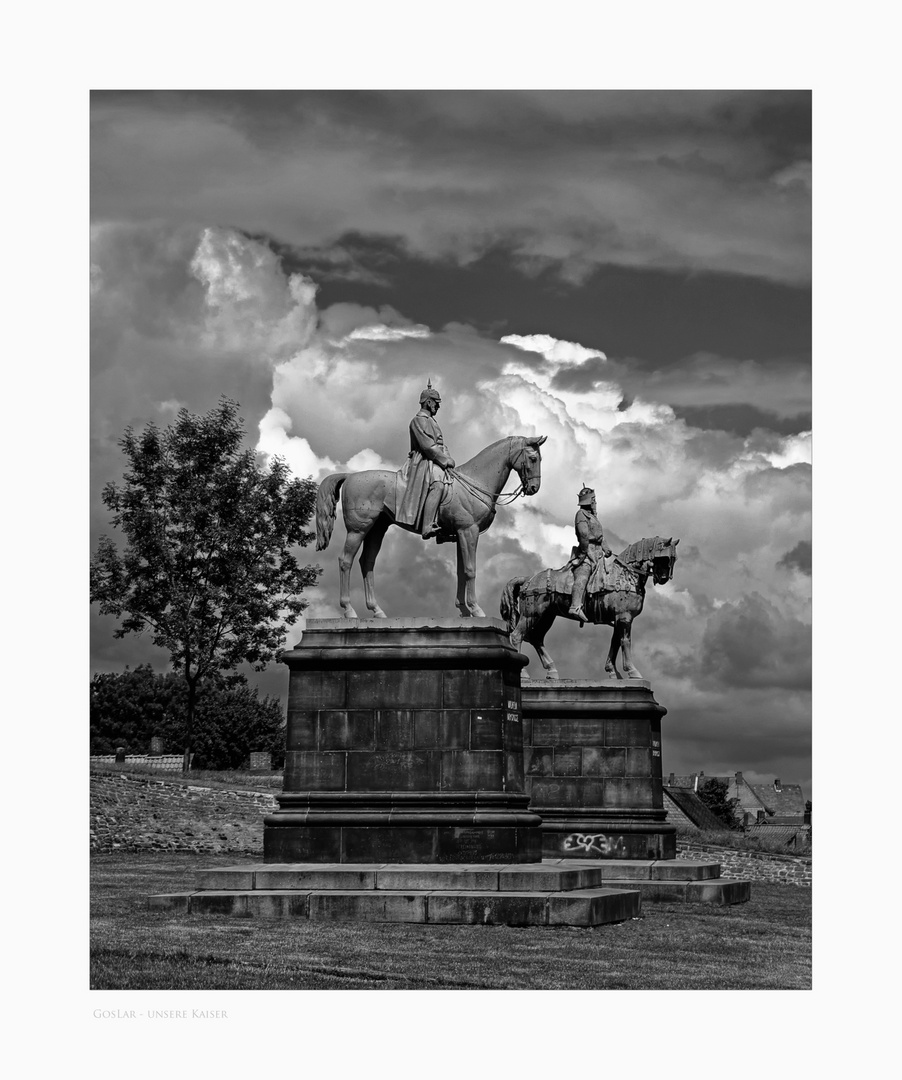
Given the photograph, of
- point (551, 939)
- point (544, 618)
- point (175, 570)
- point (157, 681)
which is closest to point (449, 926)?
point (551, 939)

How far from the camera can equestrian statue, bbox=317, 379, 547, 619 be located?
61.9ft

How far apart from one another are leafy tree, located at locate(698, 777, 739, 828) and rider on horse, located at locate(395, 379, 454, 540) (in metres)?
56.5

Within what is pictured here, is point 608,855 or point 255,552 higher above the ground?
point 255,552

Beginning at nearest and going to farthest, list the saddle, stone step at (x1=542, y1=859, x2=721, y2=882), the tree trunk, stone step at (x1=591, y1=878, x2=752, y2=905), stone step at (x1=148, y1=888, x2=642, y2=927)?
stone step at (x1=148, y1=888, x2=642, y2=927)
stone step at (x1=591, y1=878, x2=752, y2=905)
stone step at (x1=542, y1=859, x2=721, y2=882)
the saddle
the tree trunk

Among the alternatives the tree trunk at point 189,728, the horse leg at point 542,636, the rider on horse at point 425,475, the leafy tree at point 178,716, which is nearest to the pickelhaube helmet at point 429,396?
the rider on horse at point 425,475

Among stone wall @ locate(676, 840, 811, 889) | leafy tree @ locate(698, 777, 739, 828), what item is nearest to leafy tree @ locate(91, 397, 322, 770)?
stone wall @ locate(676, 840, 811, 889)

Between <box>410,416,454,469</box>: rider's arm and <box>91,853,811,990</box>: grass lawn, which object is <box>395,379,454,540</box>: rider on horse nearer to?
<box>410,416,454,469</box>: rider's arm

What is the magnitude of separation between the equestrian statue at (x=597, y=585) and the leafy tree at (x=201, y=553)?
1913 centimetres

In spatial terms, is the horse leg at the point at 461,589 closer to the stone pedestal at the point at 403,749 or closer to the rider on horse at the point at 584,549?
the stone pedestal at the point at 403,749

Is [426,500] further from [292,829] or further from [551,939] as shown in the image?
[551,939]

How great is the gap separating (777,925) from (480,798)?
4359mm

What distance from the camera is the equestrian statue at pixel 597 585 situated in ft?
88.5

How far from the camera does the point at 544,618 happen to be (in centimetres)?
2786

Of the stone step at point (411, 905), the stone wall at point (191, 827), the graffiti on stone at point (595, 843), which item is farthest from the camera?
the stone wall at point (191, 827)
